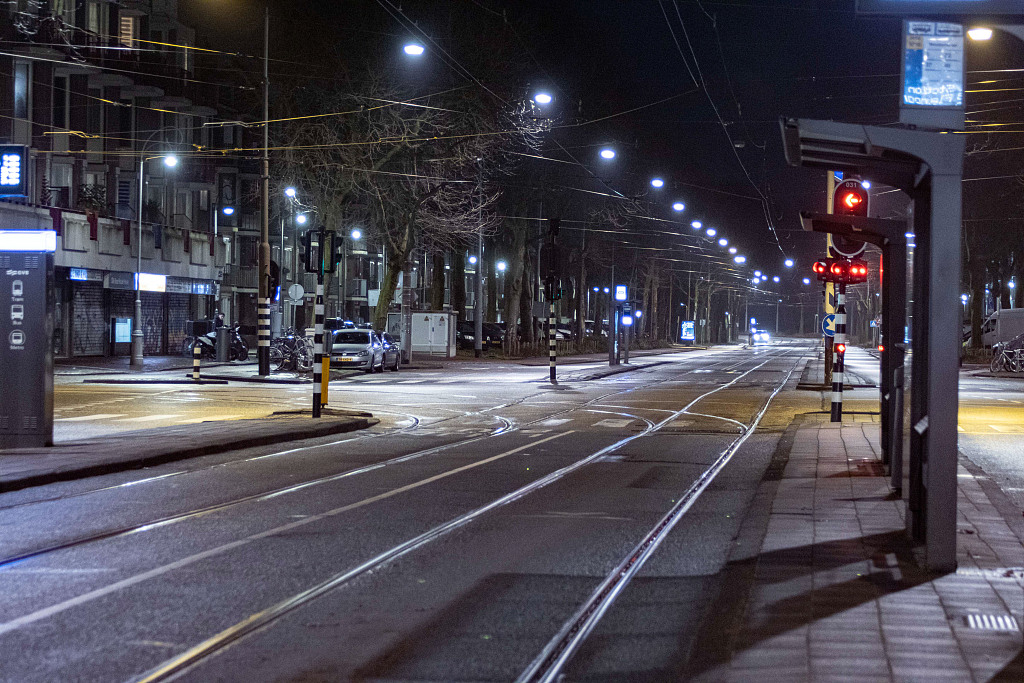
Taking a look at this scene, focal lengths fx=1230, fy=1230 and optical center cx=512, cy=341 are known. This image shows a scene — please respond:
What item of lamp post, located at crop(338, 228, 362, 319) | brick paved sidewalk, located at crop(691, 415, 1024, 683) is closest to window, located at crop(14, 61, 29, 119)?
lamp post, located at crop(338, 228, 362, 319)

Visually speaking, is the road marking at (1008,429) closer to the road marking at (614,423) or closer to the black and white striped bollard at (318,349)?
the road marking at (614,423)

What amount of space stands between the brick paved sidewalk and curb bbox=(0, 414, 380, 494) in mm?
6873

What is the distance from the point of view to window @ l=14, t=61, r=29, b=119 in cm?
4091

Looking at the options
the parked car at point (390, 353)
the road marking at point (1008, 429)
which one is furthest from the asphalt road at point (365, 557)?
the parked car at point (390, 353)

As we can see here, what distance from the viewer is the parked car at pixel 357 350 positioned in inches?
1639

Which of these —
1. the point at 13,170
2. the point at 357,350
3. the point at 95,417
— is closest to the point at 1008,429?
the point at 95,417

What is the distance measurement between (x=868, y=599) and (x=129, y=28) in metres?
49.3

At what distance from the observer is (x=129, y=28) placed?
5038cm

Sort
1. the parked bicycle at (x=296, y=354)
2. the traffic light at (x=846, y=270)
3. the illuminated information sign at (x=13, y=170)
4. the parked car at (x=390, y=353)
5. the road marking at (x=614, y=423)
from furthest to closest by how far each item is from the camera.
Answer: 1. the parked car at (x=390, y=353)
2. the parked bicycle at (x=296, y=354)
3. the traffic light at (x=846, y=270)
4. the road marking at (x=614, y=423)
5. the illuminated information sign at (x=13, y=170)

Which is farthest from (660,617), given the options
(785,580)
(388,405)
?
(388,405)

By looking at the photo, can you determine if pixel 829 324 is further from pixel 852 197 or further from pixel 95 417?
pixel 95 417

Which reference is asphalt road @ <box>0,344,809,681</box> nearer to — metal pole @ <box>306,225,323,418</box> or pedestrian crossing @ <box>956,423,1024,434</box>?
metal pole @ <box>306,225,323,418</box>

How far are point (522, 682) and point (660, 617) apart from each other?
1.55 m

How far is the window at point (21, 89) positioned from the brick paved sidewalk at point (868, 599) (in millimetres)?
36443
